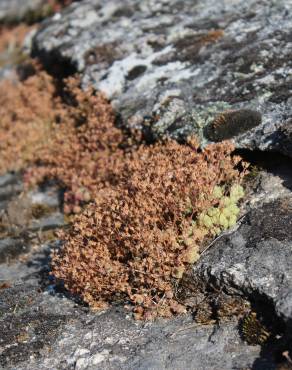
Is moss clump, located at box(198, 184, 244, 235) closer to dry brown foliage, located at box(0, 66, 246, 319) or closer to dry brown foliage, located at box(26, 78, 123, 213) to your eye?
dry brown foliage, located at box(0, 66, 246, 319)

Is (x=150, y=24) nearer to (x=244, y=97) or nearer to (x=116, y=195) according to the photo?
(x=244, y=97)

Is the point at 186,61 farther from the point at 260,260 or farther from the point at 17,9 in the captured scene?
the point at 17,9

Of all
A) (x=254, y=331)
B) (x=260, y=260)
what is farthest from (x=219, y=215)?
(x=254, y=331)

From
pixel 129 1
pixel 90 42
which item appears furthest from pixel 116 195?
pixel 129 1

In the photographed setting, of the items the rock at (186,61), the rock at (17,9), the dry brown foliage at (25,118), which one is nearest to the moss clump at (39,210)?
the dry brown foliage at (25,118)

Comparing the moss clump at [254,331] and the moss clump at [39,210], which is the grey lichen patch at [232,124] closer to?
the moss clump at [254,331]

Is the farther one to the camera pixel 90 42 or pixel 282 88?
pixel 90 42
